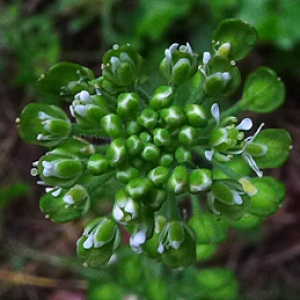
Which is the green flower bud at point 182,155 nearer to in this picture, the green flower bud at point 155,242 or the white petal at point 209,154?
the white petal at point 209,154

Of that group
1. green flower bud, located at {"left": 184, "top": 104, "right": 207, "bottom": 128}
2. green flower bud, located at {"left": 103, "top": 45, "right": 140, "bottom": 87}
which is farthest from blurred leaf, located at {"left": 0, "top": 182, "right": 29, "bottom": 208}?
green flower bud, located at {"left": 184, "top": 104, "right": 207, "bottom": 128}

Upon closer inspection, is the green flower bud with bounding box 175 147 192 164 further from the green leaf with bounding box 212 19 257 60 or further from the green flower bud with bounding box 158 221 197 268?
the green leaf with bounding box 212 19 257 60

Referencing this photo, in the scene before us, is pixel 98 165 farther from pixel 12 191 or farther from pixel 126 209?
pixel 12 191

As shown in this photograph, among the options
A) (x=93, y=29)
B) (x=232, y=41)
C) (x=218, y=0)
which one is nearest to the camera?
(x=232, y=41)

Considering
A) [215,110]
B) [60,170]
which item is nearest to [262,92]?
[215,110]

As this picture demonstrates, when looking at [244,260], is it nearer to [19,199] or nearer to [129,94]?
[19,199]

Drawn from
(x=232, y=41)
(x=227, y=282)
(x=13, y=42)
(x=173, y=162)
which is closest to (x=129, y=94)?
(x=173, y=162)
